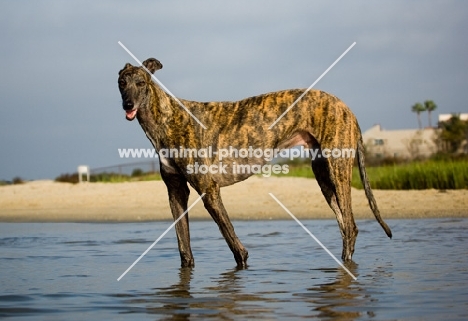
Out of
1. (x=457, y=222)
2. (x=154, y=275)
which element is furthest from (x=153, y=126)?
(x=457, y=222)

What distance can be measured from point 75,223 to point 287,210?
14.0 ft

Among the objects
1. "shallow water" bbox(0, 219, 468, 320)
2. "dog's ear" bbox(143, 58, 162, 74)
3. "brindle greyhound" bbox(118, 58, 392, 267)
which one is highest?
"dog's ear" bbox(143, 58, 162, 74)

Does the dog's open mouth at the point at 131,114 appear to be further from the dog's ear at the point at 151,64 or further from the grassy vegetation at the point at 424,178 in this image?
the grassy vegetation at the point at 424,178

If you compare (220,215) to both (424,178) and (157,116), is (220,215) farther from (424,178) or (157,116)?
(424,178)

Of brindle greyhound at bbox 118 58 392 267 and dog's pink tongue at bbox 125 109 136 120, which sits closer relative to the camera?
dog's pink tongue at bbox 125 109 136 120

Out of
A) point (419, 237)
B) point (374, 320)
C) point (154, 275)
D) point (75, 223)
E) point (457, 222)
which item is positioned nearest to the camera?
point (374, 320)

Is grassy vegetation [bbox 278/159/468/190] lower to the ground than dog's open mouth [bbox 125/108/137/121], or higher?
lower

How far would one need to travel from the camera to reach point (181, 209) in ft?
33.1

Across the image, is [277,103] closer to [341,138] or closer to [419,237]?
[341,138]

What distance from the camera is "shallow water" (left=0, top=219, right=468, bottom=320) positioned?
698 centimetres

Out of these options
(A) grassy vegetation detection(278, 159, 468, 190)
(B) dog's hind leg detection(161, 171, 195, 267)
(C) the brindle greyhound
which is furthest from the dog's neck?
(A) grassy vegetation detection(278, 159, 468, 190)

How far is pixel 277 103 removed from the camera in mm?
10047

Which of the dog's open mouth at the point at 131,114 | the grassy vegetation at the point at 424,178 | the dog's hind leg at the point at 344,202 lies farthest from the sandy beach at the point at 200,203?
the dog's open mouth at the point at 131,114

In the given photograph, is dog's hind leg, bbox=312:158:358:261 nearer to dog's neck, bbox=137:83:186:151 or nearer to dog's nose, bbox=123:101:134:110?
dog's neck, bbox=137:83:186:151
